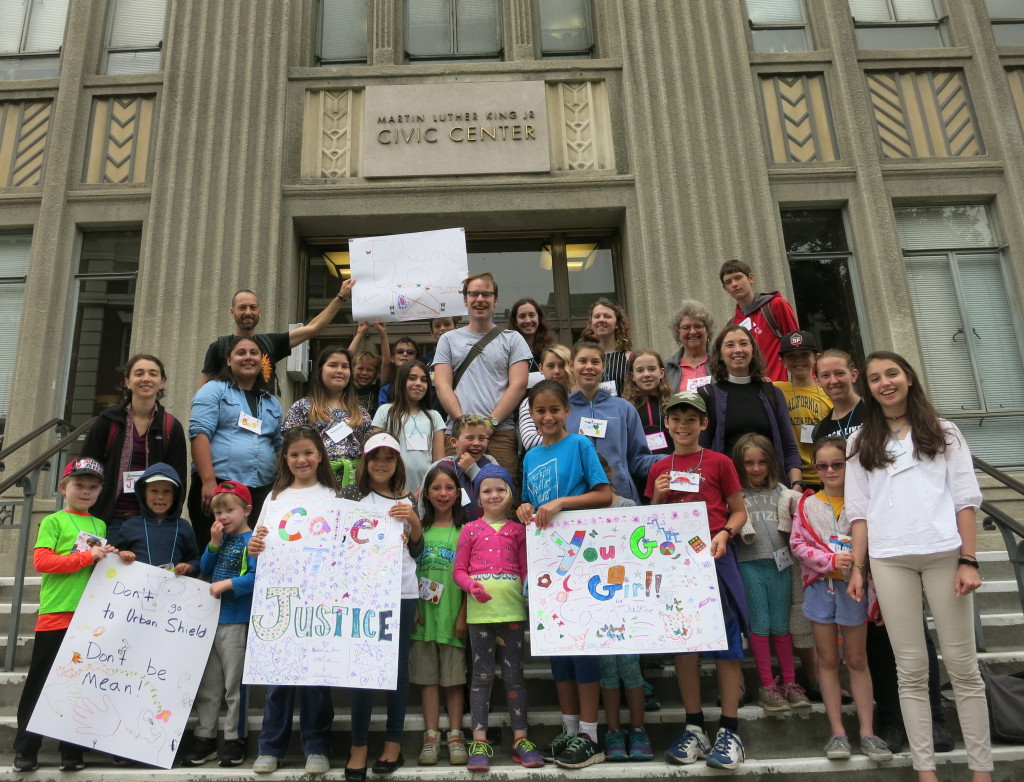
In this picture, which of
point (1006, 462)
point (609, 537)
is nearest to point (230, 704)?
point (609, 537)

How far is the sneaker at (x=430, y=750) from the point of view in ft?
12.4

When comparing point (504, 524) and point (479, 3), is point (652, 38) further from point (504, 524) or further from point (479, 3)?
point (504, 524)

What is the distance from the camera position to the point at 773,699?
3998mm

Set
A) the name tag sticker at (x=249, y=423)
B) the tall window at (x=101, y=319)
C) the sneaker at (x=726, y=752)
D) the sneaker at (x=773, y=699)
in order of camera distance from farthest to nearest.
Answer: the tall window at (x=101, y=319) → the name tag sticker at (x=249, y=423) → the sneaker at (x=773, y=699) → the sneaker at (x=726, y=752)

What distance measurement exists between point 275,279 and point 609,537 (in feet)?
17.2

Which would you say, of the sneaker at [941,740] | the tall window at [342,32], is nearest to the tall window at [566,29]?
the tall window at [342,32]

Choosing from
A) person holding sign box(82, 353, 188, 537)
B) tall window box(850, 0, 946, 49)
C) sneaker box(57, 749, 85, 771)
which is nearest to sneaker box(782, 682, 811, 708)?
sneaker box(57, 749, 85, 771)

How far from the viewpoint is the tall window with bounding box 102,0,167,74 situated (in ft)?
28.7

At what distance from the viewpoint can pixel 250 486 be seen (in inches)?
190

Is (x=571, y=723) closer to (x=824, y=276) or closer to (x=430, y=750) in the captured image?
(x=430, y=750)

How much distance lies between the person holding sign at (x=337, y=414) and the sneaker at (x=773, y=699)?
274 centimetres

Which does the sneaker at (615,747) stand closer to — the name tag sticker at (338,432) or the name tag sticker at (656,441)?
the name tag sticker at (656,441)

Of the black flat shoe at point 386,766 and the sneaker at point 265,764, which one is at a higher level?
the sneaker at point 265,764

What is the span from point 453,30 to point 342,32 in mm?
1360
